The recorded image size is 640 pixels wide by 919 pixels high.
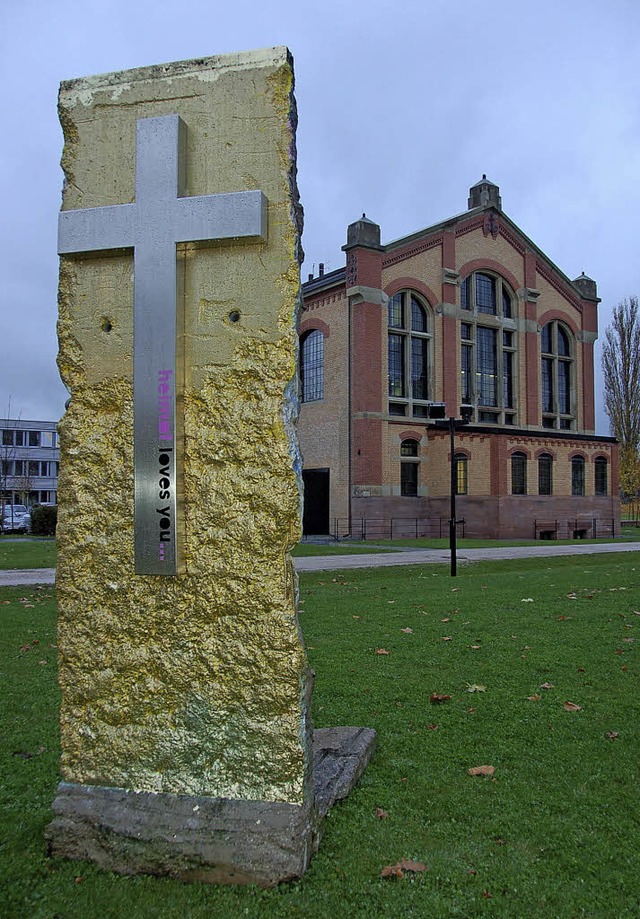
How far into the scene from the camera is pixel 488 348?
36.8 metres

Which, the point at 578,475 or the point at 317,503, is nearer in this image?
the point at 317,503

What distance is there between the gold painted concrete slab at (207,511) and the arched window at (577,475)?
36.6 meters

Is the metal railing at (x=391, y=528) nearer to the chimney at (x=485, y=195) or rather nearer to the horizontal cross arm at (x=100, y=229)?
the chimney at (x=485, y=195)

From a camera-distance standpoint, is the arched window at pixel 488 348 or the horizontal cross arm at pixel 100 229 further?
the arched window at pixel 488 348

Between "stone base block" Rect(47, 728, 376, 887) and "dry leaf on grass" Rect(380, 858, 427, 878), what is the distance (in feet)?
1.10

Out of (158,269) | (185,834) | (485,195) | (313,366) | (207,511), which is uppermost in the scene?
(485,195)

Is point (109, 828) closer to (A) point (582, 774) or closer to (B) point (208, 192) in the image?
(A) point (582, 774)

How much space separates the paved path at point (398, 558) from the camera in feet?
49.6

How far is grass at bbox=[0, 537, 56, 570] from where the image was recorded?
58.0 ft

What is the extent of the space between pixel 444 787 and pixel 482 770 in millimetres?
313

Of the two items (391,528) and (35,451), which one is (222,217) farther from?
(35,451)

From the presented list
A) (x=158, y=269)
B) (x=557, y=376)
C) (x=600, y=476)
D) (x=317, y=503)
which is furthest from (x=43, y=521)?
(x=158, y=269)

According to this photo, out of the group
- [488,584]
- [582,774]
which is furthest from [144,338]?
[488,584]

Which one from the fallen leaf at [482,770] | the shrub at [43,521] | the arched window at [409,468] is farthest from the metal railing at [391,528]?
the fallen leaf at [482,770]
